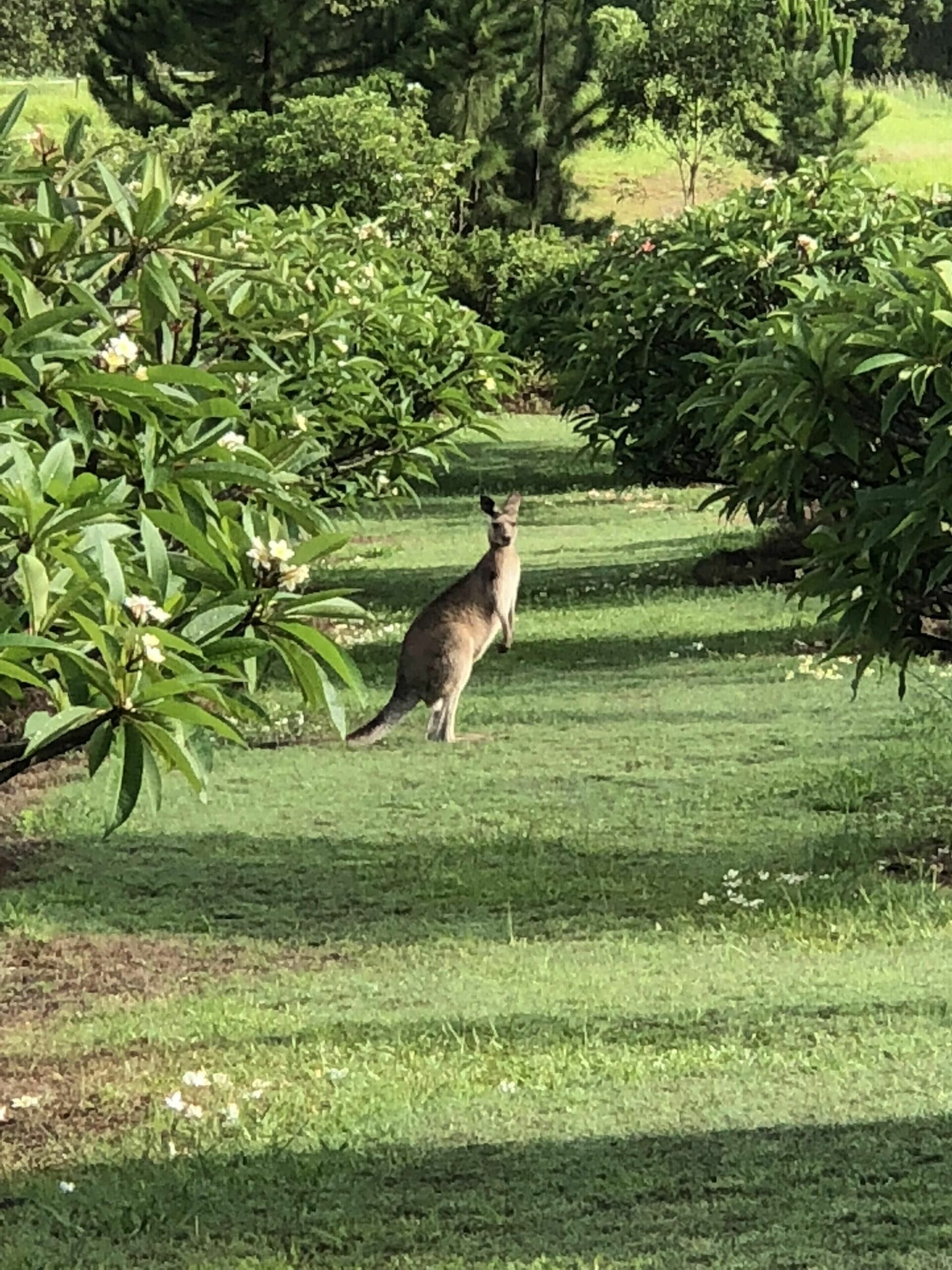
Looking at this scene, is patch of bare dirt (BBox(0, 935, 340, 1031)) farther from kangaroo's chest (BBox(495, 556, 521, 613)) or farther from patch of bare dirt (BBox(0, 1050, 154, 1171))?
kangaroo's chest (BBox(495, 556, 521, 613))

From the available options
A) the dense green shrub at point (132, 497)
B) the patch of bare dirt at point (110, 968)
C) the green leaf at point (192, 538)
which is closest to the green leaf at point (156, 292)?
the dense green shrub at point (132, 497)

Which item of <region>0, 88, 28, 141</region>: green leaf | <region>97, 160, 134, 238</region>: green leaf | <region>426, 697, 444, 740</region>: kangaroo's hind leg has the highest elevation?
<region>0, 88, 28, 141</region>: green leaf

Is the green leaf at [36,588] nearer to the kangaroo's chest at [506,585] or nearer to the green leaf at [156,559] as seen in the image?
the green leaf at [156,559]

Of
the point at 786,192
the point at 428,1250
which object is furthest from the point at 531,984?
the point at 786,192

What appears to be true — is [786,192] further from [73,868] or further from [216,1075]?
[216,1075]

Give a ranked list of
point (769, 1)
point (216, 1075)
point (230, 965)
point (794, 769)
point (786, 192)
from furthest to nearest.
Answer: point (769, 1)
point (786, 192)
point (794, 769)
point (230, 965)
point (216, 1075)

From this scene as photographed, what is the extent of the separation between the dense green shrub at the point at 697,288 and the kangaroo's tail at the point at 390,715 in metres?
2.64

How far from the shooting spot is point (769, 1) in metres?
39.9

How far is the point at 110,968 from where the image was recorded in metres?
6.49

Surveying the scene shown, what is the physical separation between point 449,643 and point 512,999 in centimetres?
372

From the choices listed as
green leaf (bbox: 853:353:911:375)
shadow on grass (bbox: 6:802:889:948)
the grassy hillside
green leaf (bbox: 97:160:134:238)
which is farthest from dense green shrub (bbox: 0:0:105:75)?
green leaf (bbox: 97:160:134:238)

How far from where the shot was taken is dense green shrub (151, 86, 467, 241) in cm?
2884

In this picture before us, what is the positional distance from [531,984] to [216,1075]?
Answer: 3.70ft

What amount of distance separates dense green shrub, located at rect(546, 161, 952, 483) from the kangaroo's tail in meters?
2.64
